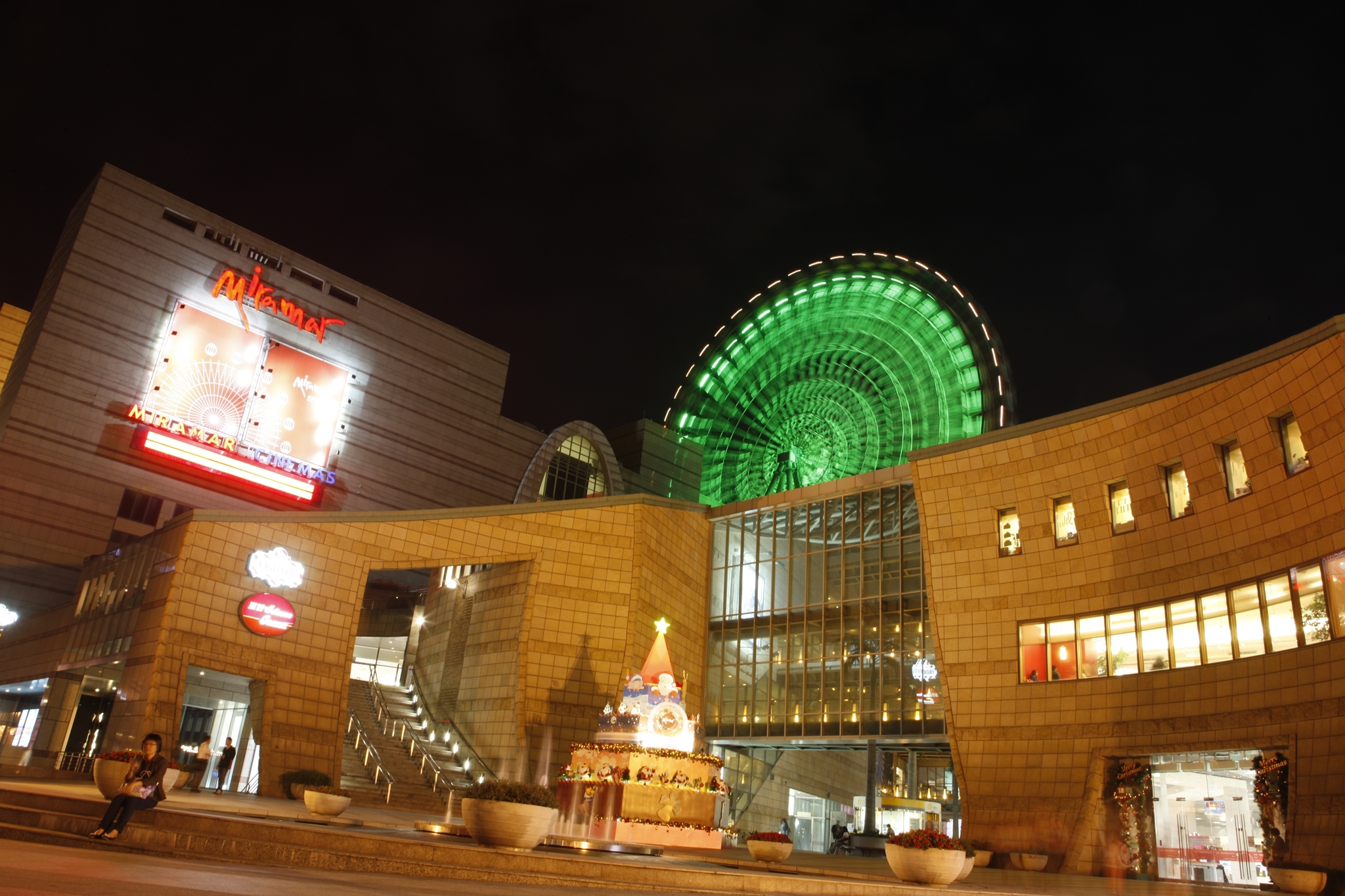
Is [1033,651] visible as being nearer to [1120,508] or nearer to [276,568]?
[1120,508]

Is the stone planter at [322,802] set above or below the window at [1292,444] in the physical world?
below

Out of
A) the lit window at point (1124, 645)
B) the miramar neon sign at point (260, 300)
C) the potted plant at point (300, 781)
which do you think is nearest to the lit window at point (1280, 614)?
the lit window at point (1124, 645)

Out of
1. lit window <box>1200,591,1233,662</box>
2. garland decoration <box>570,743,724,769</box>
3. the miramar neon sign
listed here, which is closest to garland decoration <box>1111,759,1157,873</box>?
lit window <box>1200,591,1233,662</box>


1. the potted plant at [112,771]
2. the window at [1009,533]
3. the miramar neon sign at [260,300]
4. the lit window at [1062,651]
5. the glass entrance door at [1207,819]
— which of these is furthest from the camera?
the miramar neon sign at [260,300]

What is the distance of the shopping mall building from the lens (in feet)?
84.1

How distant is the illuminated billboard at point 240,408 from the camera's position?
2387 inches

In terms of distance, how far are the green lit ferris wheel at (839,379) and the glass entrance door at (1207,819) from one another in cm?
2094

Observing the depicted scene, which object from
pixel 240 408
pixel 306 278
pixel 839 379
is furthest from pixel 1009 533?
pixel 306 278

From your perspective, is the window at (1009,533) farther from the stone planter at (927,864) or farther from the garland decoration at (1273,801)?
the stone planter at (927,864)

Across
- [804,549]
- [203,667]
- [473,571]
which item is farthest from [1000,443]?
[203,667]

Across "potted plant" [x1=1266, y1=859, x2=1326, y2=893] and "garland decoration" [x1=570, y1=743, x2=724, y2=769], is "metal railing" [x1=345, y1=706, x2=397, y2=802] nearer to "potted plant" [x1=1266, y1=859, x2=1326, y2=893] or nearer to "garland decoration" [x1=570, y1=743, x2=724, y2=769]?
"garland decoration" [x1=570, y1=743, x2=724, y2=769]

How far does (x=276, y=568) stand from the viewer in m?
31.0

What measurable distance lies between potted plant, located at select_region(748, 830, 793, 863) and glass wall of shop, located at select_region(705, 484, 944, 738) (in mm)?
17962

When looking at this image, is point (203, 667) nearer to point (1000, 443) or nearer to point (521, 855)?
point (521, 855)
